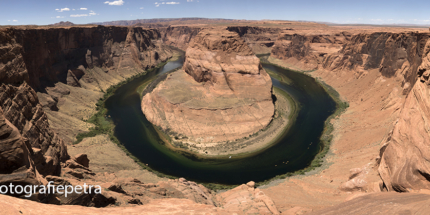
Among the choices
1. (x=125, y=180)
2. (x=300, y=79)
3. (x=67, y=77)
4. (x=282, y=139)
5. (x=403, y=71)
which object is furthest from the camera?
(x=300, y=79)

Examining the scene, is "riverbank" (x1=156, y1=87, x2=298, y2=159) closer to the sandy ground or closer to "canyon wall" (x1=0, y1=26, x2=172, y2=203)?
the sandy ground

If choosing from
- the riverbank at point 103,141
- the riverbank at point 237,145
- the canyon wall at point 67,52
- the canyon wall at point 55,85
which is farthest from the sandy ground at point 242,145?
the canyon wall at point 67,52

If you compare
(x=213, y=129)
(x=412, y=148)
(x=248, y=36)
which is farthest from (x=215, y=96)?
(x=248, y=36)

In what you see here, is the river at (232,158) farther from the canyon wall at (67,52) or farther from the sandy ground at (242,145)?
the canyon wall at (67,52)

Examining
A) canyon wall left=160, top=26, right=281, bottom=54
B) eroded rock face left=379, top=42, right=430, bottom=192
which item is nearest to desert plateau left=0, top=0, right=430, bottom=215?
eroded rock face left=379, top=42, right=430, bottom=192

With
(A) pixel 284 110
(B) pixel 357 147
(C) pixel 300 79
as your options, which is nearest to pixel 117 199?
(B) pixel 357 147

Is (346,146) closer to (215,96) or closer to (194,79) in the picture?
(215,96)

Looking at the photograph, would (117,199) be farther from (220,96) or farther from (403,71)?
(403,71)
